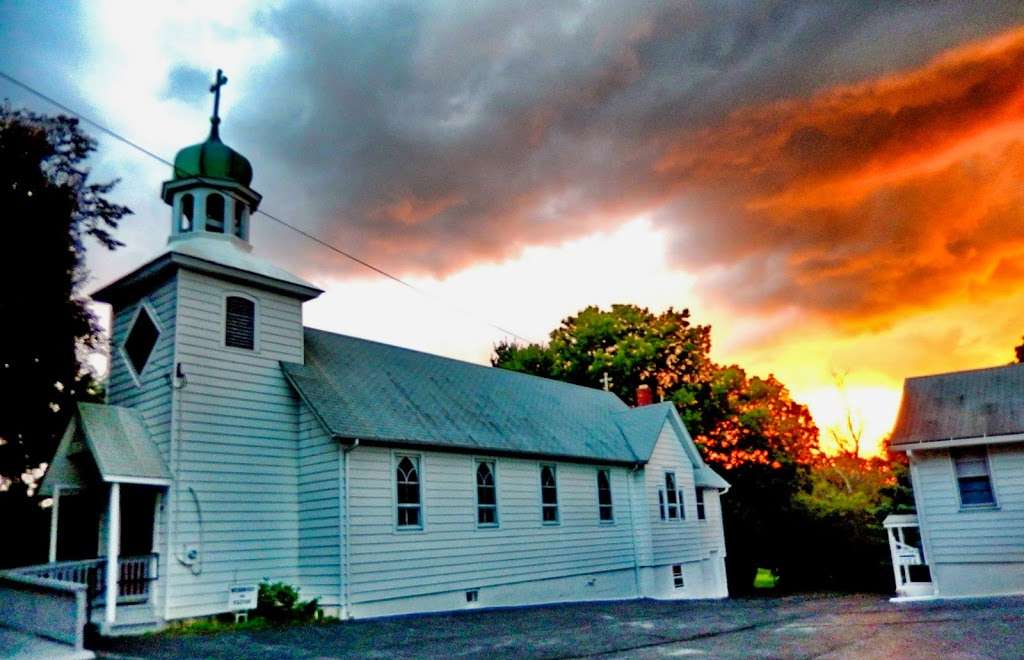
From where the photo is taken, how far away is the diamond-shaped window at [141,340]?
17.2 m

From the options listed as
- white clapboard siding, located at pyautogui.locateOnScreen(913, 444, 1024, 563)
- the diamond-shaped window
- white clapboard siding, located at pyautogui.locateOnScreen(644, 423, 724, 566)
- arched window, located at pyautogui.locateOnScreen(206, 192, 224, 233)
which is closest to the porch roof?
the diamond-shaped window

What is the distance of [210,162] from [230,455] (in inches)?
283

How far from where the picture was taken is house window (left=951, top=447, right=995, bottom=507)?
788 inches

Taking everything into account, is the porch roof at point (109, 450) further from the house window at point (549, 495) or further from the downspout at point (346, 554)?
the house window at point (549, 495)

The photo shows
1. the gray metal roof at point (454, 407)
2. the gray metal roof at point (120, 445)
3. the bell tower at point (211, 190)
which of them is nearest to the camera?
the gray metal roof at point (120, 445)

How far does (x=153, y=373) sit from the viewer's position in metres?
16.7

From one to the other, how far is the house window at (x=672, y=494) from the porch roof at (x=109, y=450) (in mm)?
17640

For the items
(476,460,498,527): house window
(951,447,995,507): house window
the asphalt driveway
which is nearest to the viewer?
the asphalt driveway

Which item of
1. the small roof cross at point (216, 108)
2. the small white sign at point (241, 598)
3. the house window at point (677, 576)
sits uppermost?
the small roof cross at point (216, 108)

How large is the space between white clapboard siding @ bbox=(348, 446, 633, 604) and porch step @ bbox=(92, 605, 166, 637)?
3.75 m

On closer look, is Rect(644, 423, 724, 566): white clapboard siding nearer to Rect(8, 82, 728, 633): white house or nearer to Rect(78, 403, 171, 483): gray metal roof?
Rect(8, 82, 728, 633): white house

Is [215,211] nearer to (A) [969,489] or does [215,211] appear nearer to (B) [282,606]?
(B) [282,606]

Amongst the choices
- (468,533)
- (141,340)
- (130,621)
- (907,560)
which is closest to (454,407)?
(468,533)

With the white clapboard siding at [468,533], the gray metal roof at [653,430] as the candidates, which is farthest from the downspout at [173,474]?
the gray metal roof at [653,430]
